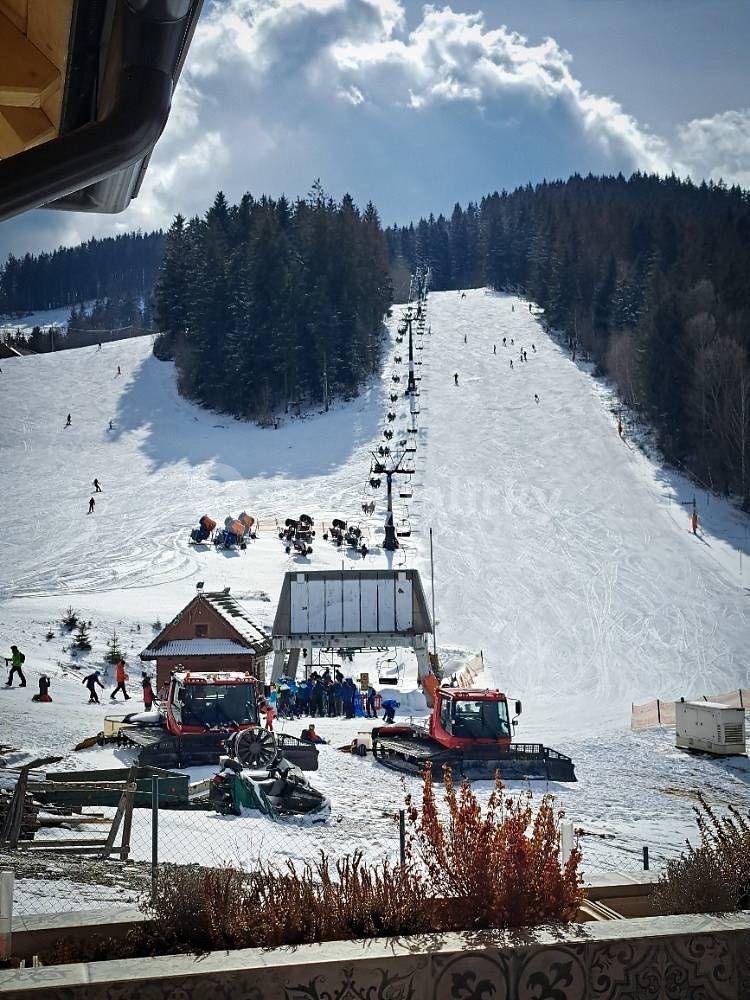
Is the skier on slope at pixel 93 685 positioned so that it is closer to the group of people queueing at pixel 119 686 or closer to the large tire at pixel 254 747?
the group of people queueing at pixel 119 686

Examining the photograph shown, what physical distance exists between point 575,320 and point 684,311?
795 inches

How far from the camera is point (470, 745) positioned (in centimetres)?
1859

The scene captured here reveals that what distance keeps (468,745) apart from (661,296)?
59.2 m

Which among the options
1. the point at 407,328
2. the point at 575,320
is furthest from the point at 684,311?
the point at 407,328

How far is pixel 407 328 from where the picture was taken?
91.9 metres

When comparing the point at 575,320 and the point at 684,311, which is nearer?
the point at 684,311

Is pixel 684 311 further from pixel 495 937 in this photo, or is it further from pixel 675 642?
pixel 495 937

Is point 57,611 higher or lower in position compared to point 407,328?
lower

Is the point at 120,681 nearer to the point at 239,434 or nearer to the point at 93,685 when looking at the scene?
the point at 93,685

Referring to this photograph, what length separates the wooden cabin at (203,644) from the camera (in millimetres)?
25891

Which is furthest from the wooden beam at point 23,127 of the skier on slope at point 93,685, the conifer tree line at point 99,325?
the conifer tree line at point 99,325

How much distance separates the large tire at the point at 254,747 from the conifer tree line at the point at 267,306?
56.2 metres

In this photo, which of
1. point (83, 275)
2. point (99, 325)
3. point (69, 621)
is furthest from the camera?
point (83, 275)

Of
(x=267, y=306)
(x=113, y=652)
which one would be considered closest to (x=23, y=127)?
(x=113, y=652)
